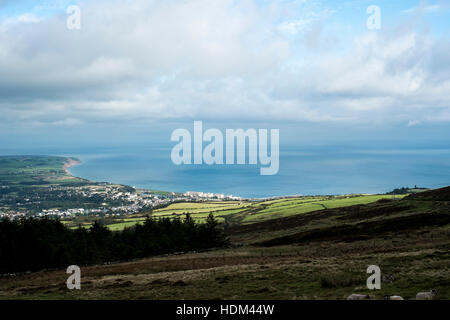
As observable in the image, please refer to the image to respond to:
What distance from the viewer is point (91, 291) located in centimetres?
2372

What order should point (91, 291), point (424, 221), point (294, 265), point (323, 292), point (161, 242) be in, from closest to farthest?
point (323, 292) < point (91, 291) < point (294, 265) < point (424, 221) < point (161, 242)

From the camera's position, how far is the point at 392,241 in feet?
129

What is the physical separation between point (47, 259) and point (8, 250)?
5.26 meters
